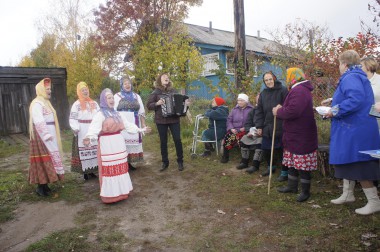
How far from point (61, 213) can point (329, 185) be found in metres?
4.32

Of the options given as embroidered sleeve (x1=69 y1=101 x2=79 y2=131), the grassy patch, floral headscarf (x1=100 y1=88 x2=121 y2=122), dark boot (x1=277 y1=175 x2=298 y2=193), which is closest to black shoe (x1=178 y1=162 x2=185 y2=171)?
floral headscarf (x1=100 y1=88 x2=121 y2=122)

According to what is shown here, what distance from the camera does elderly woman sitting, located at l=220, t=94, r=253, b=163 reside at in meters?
6.71

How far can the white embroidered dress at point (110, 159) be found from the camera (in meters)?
4.96

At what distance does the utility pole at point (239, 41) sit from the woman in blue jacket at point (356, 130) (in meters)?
4.27

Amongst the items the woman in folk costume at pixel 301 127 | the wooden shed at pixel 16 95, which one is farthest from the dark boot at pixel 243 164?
the wooden shed at pixel 16 95

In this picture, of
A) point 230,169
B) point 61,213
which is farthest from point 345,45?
point 61,213

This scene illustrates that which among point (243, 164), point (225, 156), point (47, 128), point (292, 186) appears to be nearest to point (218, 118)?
point (225, 156)

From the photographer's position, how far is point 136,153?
7.11 metres

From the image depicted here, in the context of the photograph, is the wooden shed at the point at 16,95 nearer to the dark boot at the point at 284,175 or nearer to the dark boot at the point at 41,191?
the dark boot at the point at 41,191

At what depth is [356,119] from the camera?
3.79m

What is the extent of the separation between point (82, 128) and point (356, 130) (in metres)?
4.79

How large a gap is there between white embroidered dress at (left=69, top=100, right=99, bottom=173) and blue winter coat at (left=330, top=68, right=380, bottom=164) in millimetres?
4513

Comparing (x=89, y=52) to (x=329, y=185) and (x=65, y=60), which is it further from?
(x=329, y=185)

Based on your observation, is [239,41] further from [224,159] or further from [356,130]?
[356,130]
